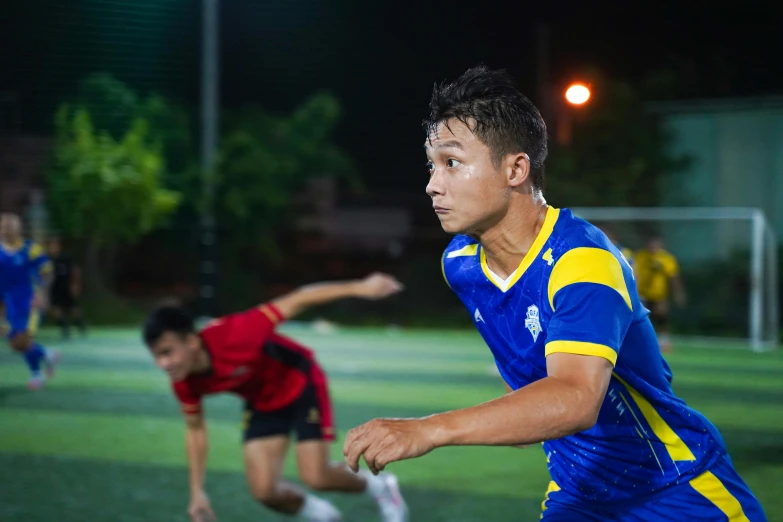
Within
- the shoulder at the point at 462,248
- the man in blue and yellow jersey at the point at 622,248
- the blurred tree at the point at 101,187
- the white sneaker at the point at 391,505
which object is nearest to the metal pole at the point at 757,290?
the man in blue and yellow jersey at the point at 622,248

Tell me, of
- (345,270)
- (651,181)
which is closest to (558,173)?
(651,181)

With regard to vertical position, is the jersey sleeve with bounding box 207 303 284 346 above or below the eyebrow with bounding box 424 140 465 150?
below

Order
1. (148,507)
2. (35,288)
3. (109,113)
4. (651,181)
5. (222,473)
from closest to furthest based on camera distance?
(148,507) < (222,473) < (35,288) < (109,113) < (651,181)

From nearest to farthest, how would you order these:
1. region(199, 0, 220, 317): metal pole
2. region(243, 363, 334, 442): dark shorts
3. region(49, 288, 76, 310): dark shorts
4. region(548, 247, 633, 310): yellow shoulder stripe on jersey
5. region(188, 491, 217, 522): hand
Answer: region(548, 247, 633, 310): yellow shoulder stripe on jersey, region(188, 491, 217, 522): hand, region(243, 363, 334, 442): dark shorts, region(49, 288, 76, 310): dark shorts, region(199, 0, 220, 317): metal pole

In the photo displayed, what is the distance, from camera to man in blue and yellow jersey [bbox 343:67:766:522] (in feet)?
7.29

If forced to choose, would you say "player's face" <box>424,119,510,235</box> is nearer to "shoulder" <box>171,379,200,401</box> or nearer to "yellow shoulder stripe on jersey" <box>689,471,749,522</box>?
"yellow shoulder stripe on jersey" <box>689,471,749,522</box>

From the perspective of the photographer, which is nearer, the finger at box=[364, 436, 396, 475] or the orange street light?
the finger at box=[364, 436, 396, 475]

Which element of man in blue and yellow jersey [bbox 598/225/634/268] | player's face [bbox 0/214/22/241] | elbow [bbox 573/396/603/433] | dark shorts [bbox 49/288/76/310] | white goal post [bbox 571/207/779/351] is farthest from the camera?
dark shorts [bbox 49/288/76/310]

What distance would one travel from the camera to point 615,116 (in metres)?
27.7

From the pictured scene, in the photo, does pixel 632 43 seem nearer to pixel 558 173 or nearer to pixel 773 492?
pixel 558 173

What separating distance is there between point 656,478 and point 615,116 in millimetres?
26032

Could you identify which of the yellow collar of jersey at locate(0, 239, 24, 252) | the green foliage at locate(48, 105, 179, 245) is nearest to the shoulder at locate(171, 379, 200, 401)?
the yellow collar of jersey at locate(0, 239, 24, 252)

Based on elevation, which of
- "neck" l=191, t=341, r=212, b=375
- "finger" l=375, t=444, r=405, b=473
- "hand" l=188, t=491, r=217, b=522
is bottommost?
"hand" l=188, t=491, r=217, b=522

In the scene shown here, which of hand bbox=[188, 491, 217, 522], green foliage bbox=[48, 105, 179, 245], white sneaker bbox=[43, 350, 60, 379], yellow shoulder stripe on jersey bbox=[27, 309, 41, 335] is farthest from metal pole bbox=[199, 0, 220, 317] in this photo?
hand bbox=[188, 491, 217, 522]
